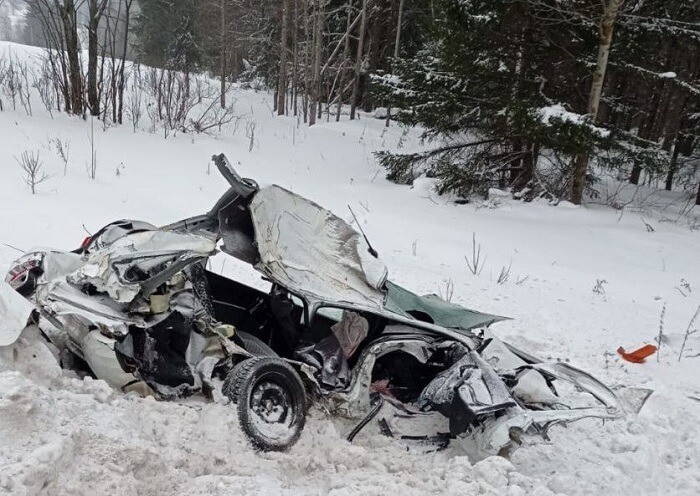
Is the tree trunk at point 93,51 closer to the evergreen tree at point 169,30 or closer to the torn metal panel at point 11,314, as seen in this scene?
the torn metal panel at point 11,314

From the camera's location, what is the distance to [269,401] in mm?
2910

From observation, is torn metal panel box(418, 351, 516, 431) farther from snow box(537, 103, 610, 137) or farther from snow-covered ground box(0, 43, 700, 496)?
snow box(537, 103, 610, 137)

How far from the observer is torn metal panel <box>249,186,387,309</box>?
3.21 m

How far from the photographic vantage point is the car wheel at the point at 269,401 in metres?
2.72

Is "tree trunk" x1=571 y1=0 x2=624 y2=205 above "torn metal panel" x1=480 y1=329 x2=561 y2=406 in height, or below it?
above

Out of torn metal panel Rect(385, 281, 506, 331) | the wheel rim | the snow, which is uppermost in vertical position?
the snow

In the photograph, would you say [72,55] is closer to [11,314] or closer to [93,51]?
[93,51]

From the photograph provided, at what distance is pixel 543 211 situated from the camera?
1114 cm

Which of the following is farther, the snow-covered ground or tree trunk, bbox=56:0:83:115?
tree trunk, bbox=56:0:83:115

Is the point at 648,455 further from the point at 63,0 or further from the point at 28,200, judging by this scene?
the point at 63,0

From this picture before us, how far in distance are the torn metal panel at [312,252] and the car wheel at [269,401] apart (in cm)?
50

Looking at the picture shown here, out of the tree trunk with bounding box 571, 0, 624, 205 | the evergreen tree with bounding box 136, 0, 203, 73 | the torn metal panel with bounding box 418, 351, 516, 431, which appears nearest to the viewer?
the torn metal panel with bounding box 418, 351, 516, 431

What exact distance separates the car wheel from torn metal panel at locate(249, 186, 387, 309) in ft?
1.66

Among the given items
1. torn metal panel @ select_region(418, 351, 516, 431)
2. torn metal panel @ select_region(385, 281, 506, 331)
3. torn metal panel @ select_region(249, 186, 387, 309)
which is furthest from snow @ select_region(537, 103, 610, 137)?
torn metal panel @ select_region(418, 351, 516, 431)
